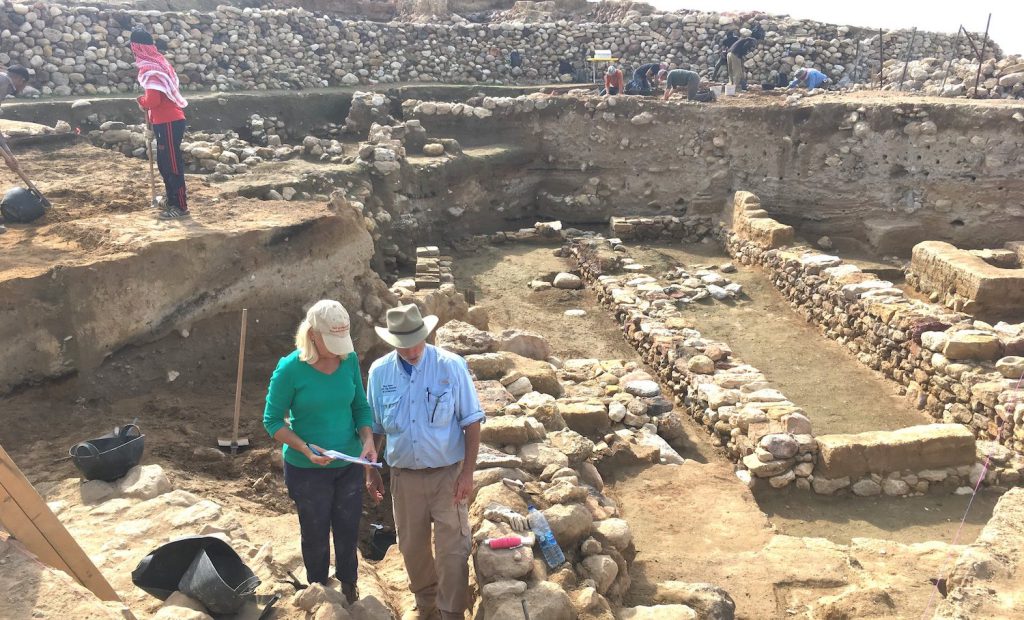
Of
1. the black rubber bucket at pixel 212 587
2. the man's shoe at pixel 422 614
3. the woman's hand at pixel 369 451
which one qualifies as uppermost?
the woman's hand at pixel 369 451

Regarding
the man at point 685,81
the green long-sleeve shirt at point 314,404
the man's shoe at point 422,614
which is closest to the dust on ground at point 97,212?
the green long-sleeve shirt at point 314,404

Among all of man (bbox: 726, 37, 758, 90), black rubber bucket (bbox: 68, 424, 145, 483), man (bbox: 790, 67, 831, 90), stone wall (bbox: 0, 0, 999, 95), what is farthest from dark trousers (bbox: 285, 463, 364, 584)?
man (bbox: 790, 67, 831, 90)

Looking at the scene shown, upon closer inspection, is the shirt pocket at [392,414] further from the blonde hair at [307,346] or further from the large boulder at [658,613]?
the large boulder at [658,613]

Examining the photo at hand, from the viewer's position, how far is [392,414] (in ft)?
11.1

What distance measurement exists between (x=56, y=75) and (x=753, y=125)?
13.7m

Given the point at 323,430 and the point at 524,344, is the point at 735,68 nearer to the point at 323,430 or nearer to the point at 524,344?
the point at 524,344

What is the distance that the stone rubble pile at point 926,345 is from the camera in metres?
6.76

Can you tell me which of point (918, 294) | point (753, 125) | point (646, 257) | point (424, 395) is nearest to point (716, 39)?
point (753, 125)

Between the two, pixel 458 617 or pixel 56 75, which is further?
pixel 56 75

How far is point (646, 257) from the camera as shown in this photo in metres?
13.1

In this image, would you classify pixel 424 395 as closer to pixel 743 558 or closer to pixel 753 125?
pixel 743 558

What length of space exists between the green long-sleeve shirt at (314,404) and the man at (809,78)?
55.3ft

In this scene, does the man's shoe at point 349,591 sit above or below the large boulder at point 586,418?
above

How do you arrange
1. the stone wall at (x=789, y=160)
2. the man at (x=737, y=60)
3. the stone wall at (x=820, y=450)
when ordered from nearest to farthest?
the stone wall at (x=820, y=450) < the stone wall at (x=789, y=160) < the man at (x=737, y=60)
